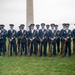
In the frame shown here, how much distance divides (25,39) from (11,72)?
459 centimetres

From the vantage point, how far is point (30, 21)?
2595 cm

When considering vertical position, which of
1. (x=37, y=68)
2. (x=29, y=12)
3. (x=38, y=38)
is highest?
(x=29, y=12)

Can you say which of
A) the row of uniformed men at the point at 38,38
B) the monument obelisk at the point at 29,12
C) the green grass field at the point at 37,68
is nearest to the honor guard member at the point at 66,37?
the row of uniformed men at the point at 38,38

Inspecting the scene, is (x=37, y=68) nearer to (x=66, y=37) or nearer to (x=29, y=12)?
(x=66, y=37)

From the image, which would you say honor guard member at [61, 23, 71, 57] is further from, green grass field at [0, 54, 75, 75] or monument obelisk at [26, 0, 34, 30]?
monument obelisk at [26, 0, 34, 30]

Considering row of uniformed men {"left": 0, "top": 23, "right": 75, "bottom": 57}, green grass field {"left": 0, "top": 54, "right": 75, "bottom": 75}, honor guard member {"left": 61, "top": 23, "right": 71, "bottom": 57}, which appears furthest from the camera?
row of uniformed men {"left": 0, "top": 23, "right": 75, "bottom": 57}

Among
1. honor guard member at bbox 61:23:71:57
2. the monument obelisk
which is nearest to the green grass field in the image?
honor guard member at bbox 61:23:71:57

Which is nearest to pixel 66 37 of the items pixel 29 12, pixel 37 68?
pixel 37 68

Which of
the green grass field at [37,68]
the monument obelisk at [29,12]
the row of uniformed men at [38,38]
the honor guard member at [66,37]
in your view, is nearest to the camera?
the green grass field at [37,68]

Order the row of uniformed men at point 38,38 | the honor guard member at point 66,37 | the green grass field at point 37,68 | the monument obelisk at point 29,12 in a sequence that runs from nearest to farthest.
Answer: the green grass field at point 37,68, the honor guard member at point 66,37, the row of uniformed men at point 38,38, the monument obelisk at point 29,12

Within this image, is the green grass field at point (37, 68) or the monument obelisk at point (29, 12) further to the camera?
the monument obelisk at point (29, 12)

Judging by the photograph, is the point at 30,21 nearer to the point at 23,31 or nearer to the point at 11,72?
the point at 23,31

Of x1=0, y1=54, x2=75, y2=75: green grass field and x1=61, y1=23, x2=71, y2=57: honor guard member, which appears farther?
x1=61, y1=23, x2=71, y2=57: honor guard member

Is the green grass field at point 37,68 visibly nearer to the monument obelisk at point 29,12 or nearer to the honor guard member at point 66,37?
the honor guard member at point 66,37
